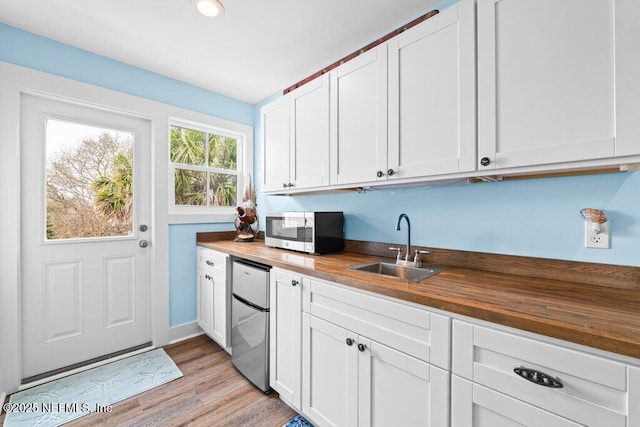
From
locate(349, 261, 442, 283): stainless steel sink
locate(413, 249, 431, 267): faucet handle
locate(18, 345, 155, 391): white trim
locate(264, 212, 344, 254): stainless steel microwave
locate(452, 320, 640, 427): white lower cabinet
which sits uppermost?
locate(264, 212, 344, 254): stainless steel microwave

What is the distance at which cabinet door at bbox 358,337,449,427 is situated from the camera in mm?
972

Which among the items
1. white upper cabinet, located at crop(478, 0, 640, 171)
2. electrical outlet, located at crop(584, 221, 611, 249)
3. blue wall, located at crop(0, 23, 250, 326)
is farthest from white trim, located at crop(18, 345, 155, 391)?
electrical outlet, located at crop(584, 221, 611, 249)

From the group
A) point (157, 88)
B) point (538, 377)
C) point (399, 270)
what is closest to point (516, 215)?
point (399, 270)

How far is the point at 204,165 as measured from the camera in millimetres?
2820

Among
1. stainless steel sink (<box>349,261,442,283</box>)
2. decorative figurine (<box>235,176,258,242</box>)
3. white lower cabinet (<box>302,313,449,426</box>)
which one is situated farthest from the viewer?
decorative figurine (<box>235,176,258,242</box>)

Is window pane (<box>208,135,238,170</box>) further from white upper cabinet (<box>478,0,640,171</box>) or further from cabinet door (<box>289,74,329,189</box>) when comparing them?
white upper cabinet (<box>478,0,640,171</box>)

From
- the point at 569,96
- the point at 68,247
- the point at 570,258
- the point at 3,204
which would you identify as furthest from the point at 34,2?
the point at 570,258

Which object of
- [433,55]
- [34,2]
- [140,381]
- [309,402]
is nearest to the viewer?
[433,55]

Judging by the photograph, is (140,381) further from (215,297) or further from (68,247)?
(68,247)

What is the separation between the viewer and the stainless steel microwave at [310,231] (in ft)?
6.36

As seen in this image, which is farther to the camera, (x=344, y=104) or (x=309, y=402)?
(x=344, y=104)

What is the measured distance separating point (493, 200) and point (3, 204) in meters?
3.00

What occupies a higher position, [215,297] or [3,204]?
[3,204]

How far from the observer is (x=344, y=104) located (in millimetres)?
1746
